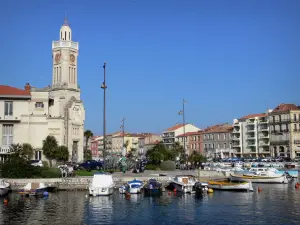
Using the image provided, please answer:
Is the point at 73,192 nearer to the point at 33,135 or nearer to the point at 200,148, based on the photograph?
the point at 33,135

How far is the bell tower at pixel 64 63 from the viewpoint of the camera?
232 ft

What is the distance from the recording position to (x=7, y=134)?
194 feet

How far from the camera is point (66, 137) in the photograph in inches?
2571

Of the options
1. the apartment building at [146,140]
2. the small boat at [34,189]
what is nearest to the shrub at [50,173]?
the small boat at [34,189]

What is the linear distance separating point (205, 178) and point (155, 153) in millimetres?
13250

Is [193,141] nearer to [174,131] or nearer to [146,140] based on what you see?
[174,131]

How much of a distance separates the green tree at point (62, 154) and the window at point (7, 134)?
274 inches

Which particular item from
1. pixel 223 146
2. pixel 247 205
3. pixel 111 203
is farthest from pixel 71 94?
pixel 223 146

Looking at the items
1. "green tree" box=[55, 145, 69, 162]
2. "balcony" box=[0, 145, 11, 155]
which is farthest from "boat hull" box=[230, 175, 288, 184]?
"balcony" box=[0, 145, 11, 155]

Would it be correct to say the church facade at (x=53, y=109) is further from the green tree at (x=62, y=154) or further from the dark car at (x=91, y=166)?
the dark car at (x=91, y=166)

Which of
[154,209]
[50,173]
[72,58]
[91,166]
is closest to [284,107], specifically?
[72,58]

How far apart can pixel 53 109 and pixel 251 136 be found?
66.8m

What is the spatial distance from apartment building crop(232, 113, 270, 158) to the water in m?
73.2

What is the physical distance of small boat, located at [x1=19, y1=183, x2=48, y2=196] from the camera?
38.6 m
